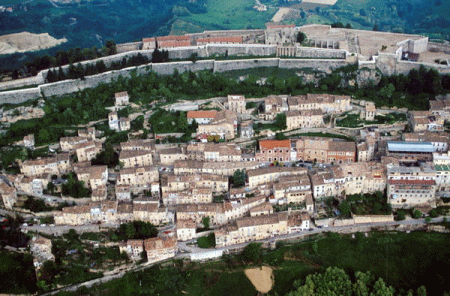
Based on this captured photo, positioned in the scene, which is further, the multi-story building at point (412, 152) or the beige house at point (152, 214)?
the multi-story building at point (412, 152)

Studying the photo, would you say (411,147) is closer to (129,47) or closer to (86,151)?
(86,151)

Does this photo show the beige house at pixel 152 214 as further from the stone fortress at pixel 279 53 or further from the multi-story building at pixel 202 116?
the stone fortress at pixel 279 53

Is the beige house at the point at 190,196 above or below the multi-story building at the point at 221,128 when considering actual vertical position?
below

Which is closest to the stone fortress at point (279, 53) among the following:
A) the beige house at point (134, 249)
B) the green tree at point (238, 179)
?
the green tree at point (238, 179)

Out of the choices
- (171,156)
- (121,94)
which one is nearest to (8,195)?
(171,156)

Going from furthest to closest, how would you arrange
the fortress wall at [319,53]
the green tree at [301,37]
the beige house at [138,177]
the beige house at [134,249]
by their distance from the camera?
the green tree at [301,37] < the fortress wall at [319,53] < the beige house at [138,177] < the beige house at [134,249]

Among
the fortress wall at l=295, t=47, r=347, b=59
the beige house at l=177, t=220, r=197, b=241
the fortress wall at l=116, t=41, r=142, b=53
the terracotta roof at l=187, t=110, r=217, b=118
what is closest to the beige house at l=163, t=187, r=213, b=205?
the beige house at l=177, t=220, r=197, b=241

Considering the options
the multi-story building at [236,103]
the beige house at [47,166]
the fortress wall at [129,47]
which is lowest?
the beige house at [47,166]
